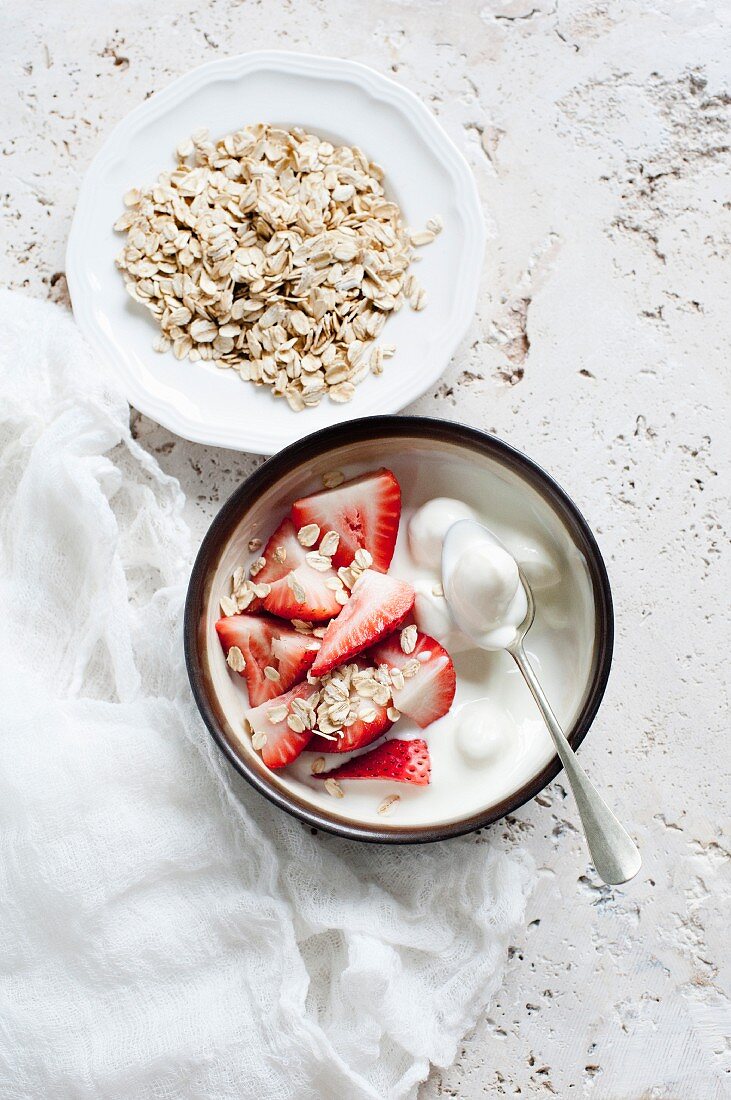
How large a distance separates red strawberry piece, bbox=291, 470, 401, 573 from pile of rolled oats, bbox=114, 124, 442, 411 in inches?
4.5

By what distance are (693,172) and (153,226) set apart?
1.92ft

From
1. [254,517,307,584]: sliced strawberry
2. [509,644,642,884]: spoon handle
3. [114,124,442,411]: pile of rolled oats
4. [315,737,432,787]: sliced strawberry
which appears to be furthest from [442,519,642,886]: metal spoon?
[114,124,442,411]: pile of rolled oats

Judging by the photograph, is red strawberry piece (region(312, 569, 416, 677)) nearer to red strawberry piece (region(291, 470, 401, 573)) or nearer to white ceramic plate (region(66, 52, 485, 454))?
red strawberry piece (region(291, 470, 401, 573))

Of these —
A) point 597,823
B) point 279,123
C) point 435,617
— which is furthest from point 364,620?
point 279,123

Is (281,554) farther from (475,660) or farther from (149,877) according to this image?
(149,877)

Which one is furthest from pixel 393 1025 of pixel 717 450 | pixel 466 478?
pixel 717 450

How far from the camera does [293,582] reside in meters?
0.87

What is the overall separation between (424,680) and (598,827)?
7.9 inches

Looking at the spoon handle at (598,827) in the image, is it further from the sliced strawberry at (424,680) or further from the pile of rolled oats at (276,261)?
the pile of rolled oats at (276,261)

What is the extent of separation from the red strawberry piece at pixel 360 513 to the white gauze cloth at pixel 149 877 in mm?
153

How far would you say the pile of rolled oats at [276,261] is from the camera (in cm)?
94

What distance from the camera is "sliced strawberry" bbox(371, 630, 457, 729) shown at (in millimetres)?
858

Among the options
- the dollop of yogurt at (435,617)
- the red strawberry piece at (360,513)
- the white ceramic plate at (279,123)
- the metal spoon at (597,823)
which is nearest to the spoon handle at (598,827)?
the metal spoon at (597,823)

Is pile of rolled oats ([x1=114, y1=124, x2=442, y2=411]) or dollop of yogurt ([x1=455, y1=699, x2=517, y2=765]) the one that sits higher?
pile of rolled oats ([x1=114, y1=124, x2=442, y2=411])
